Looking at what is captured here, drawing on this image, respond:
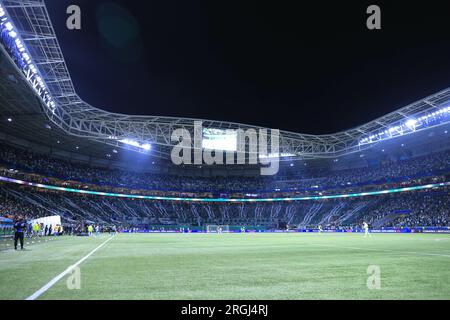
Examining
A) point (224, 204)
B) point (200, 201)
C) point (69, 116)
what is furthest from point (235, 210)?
point (69, 116)

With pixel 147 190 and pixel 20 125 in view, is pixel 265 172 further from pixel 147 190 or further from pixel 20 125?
pixel 20 125

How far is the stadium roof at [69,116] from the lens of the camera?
29.6 metres

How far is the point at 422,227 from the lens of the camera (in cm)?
5331

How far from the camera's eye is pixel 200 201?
3585 inches

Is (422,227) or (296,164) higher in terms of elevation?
(296,164)

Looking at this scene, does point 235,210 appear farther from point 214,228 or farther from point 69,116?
point 69,116

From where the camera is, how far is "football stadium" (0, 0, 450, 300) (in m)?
7.42

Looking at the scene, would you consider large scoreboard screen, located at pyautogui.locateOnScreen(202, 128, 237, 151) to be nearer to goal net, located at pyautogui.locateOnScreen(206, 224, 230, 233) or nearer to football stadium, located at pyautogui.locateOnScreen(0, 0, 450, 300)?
football stadium, located at pyautogui.locateOnScreen(0, 0, 450, 300)

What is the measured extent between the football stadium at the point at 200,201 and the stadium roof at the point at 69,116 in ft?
0.82

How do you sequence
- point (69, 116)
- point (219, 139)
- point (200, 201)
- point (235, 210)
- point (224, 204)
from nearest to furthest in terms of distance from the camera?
point (69, 116)
point (219, 139)
point (235, 210)
point (200, 201)
point (224, 204)

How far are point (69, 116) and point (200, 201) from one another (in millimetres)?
49574

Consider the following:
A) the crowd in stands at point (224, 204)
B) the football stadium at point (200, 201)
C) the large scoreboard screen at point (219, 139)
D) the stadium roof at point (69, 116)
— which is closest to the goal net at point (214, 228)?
the football stadium at point (200, 201)
